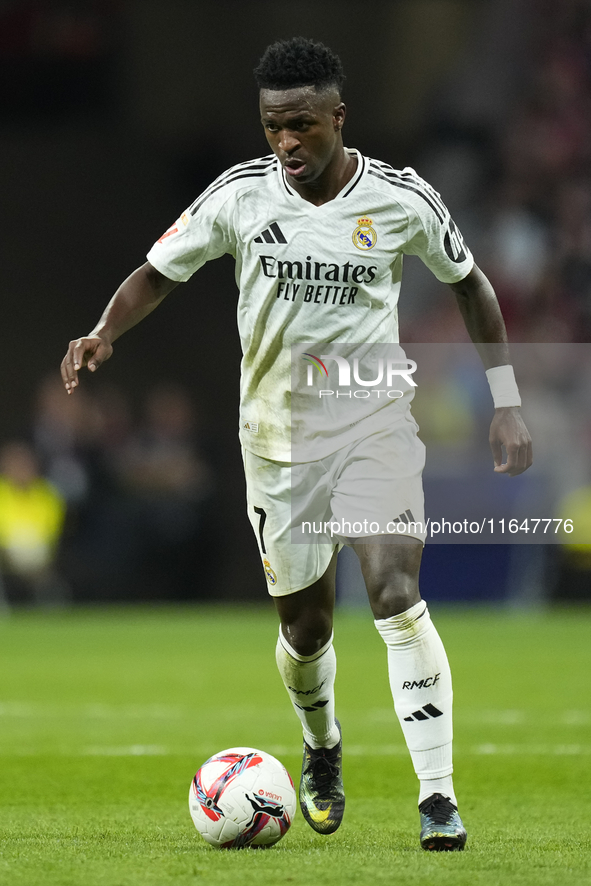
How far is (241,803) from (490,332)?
1.76 metres

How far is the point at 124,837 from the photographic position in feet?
14.6

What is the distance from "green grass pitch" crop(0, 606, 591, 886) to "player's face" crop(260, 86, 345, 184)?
7.11 ft

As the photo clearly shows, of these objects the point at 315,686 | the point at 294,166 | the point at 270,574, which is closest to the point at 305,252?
the point at 294,166

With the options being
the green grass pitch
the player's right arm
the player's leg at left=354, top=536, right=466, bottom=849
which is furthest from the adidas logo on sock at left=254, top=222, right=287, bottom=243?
the green grass pitch

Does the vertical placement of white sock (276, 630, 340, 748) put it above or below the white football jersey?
below

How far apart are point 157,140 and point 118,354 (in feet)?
9.08

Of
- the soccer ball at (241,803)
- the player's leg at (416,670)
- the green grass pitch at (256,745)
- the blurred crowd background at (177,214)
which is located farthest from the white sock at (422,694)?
the blurred crowd background at (177,214)

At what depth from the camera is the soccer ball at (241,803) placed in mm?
4277

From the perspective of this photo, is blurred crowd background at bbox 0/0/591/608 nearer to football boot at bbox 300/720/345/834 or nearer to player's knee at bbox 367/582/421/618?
football boot at bbox 300/720/345/834

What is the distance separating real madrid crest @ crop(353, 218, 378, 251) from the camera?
4.58m

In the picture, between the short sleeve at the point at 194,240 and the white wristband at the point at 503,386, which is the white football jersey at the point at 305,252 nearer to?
the short sleeve at the point at 194,240

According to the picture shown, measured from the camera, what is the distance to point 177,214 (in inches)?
674

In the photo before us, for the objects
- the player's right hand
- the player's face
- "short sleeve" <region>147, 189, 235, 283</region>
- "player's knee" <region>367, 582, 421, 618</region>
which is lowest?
"player's knee" <region>367, 582, 421, 618</region>

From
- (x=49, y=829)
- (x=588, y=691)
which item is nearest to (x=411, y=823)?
(x=49, y=829)
